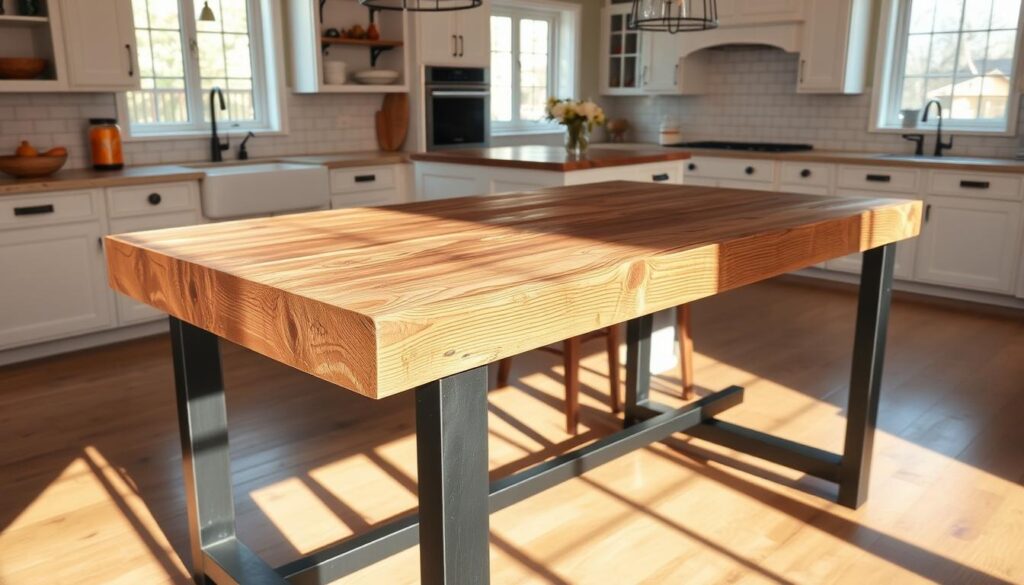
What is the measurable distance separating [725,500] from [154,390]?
2.44 m

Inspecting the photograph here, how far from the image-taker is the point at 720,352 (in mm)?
4141

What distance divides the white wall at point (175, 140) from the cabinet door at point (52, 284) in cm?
79

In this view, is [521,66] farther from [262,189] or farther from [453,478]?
[453,478]

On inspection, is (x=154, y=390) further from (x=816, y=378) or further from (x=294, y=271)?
(x=816, y=378)

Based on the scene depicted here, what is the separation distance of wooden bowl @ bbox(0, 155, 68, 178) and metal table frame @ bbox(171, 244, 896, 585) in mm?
2718

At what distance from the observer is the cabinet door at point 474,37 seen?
5.76m

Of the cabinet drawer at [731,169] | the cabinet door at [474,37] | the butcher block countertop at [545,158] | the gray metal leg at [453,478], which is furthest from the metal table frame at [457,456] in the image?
the cabinet door at [474,37]

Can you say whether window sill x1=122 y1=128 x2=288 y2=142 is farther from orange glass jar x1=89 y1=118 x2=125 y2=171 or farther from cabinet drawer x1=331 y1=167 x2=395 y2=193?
cabinet drawer x1=331 y1=167 x2=395 y2=193

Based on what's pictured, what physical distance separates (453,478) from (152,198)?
3.48 m

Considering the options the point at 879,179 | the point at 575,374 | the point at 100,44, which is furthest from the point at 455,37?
the point at 575,374

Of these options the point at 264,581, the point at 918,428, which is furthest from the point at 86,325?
the point at 918,428

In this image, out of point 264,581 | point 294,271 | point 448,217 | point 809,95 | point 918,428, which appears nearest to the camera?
point 294,271

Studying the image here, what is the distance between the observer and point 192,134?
4.98m

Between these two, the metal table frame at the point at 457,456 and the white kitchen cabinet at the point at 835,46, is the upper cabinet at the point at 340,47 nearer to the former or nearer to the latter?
the white kitchen cabinet at the point at 835,46
